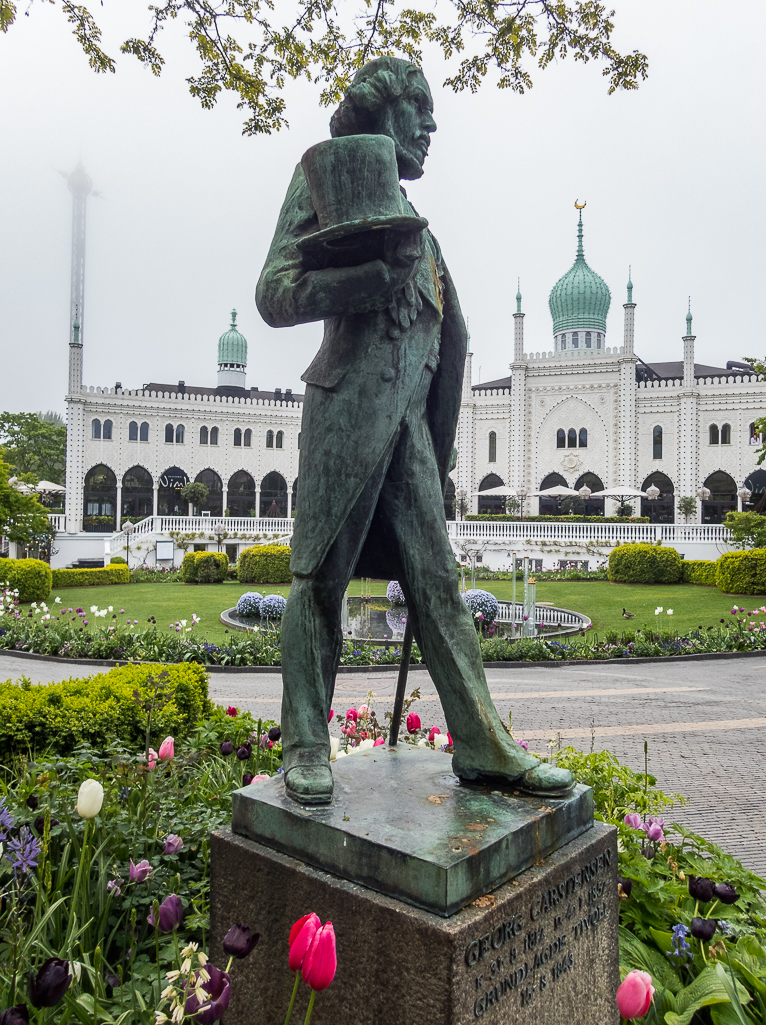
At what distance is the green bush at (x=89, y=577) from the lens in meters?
23.7

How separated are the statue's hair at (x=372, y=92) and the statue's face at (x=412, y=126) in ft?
0.12

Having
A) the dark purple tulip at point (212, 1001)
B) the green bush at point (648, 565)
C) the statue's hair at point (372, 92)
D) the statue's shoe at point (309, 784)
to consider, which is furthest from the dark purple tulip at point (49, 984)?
the green bush at point (648, 565)

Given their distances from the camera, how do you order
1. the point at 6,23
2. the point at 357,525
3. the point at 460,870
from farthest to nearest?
the point at 6,23 < the point at 357,525 < the point at 460,870

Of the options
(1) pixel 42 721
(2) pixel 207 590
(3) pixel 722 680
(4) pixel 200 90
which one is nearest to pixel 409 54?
(4) pixel 200 90

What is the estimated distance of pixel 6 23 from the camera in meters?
5.88

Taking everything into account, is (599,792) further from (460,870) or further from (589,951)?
(460,870)

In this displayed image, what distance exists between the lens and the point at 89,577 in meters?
24.0

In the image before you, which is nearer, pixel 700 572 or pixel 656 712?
pixel 656 712

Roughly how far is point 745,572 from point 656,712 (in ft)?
48.3

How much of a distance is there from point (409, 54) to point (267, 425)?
47464 millimetres

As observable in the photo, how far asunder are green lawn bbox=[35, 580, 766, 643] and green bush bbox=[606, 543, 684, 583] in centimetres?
59

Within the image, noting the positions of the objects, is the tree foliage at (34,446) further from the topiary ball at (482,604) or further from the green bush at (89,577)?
the topiary ball at (482,604)

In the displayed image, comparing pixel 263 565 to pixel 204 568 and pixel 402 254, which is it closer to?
pixel 204 568

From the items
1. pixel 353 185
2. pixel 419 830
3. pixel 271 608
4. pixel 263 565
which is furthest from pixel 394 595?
pixel 353 185
